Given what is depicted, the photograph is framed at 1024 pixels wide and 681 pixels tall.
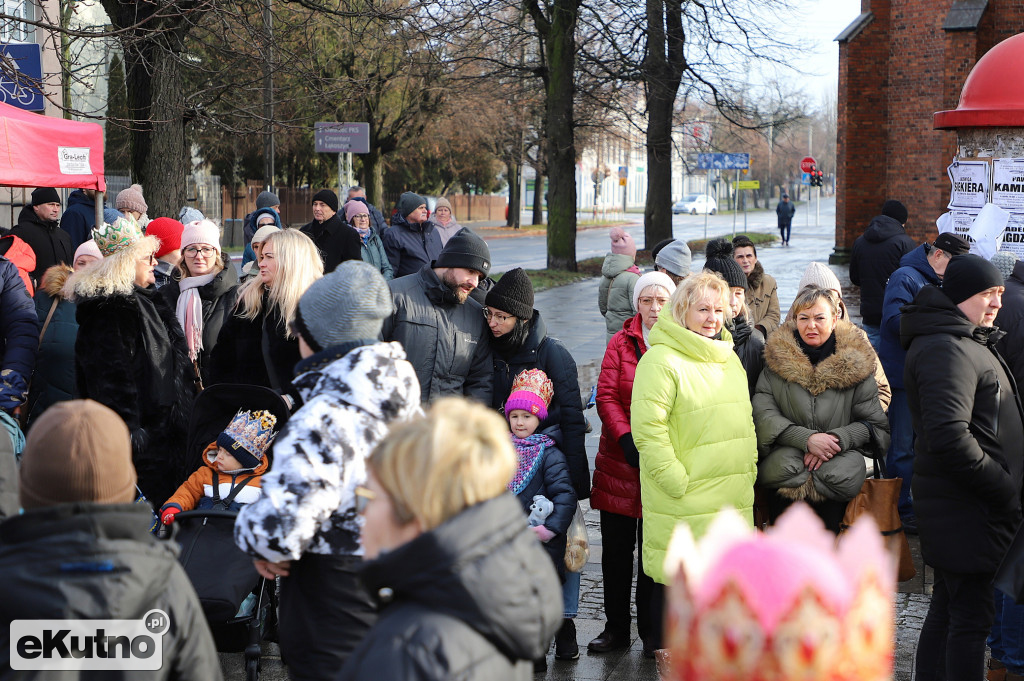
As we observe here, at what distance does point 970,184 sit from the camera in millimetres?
7809

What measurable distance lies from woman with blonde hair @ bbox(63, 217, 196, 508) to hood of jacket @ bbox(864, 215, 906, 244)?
6169 millimetres

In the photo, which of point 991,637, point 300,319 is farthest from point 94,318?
point 991,637

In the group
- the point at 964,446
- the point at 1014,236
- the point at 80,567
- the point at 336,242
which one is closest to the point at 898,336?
the point at 1014,236

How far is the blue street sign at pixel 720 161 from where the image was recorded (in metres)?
35.6

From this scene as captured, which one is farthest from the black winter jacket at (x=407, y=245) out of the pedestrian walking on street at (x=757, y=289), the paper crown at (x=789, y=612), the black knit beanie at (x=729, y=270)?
the paper crown at (x=789, y=612)

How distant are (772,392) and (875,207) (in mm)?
25016

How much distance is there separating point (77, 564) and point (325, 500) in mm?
747

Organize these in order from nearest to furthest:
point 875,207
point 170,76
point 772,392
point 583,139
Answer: point 772,392 → point 170,76 → point 875,207 → point 583,139

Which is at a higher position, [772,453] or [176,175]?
[176,175]

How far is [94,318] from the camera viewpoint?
18.4 feet

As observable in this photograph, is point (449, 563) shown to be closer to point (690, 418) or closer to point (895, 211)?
point (690, 418)

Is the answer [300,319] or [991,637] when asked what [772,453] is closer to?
[991,637]

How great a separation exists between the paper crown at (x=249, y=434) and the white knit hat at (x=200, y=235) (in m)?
2.23

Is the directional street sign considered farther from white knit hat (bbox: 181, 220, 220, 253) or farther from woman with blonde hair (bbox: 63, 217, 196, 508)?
woman with blonde hair (bbox: 63, 217, 196, 508)
